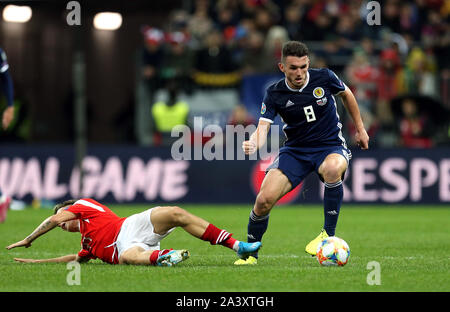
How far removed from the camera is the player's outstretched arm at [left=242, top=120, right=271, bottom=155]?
8297 mm

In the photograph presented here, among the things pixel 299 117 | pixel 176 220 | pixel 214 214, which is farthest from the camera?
pixel 214 214

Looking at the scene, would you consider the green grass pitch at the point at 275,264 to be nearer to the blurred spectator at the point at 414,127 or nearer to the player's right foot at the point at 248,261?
the player's right foot at the point at 248,261

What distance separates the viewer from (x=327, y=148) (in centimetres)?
913

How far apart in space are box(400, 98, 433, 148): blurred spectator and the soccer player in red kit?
998 cm

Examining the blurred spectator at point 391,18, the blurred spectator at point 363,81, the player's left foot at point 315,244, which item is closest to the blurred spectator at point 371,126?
the blurred spectator at point 363,81

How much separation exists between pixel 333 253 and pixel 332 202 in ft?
2.34

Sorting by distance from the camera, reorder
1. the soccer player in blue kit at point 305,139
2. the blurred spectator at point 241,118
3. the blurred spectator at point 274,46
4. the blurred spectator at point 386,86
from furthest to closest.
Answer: the blurred spectator at point 274,46
the blurred spectator at point 386,86
the blurred spectator at point 241,118
the soccer player in blue kit at point 305,139

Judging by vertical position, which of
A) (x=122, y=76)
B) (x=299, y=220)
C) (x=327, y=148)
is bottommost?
(x=299, y=220)

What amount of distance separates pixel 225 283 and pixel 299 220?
7428 millimetres

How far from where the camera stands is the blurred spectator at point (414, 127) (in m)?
17.7

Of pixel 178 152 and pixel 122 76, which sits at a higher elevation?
pixel 122 76

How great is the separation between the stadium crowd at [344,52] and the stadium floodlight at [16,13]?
14.2 ft
